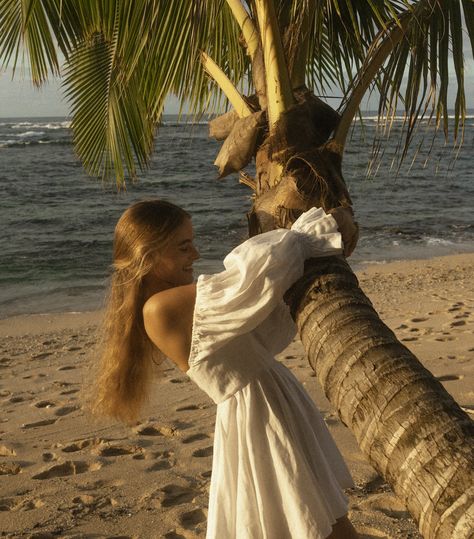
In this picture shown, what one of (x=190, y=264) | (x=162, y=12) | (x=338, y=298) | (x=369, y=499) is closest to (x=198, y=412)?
(x=369, y=499)

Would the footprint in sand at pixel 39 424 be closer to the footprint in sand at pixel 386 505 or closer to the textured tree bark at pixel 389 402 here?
the footprint in sand at pixel 386 505

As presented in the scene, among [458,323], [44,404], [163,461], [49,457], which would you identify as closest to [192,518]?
[163,461]

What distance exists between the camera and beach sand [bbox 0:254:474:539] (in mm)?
3709

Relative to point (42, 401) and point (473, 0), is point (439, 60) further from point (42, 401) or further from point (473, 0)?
point (42, 401)

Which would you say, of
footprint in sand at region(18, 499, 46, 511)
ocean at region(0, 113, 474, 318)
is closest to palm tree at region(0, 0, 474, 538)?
ocean at region(0, 113, 474, 318)

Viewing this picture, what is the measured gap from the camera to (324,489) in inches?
88.1

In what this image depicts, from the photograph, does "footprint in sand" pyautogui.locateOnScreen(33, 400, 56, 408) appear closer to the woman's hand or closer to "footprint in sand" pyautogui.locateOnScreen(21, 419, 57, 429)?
"footprint in sand" pyautogui.locateOnScreen(21, 419, 57, 429)

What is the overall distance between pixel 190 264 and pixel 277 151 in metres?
0.62

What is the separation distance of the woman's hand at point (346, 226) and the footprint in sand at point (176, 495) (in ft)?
6.76

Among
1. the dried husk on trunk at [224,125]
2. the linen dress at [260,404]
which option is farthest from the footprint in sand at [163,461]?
the linen dress at [260,404]

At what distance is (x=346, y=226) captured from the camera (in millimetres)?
2377

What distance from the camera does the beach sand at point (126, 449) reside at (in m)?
3.71

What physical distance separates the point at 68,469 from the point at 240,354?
2.58m

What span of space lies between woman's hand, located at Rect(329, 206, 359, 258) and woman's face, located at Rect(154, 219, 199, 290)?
46cm
